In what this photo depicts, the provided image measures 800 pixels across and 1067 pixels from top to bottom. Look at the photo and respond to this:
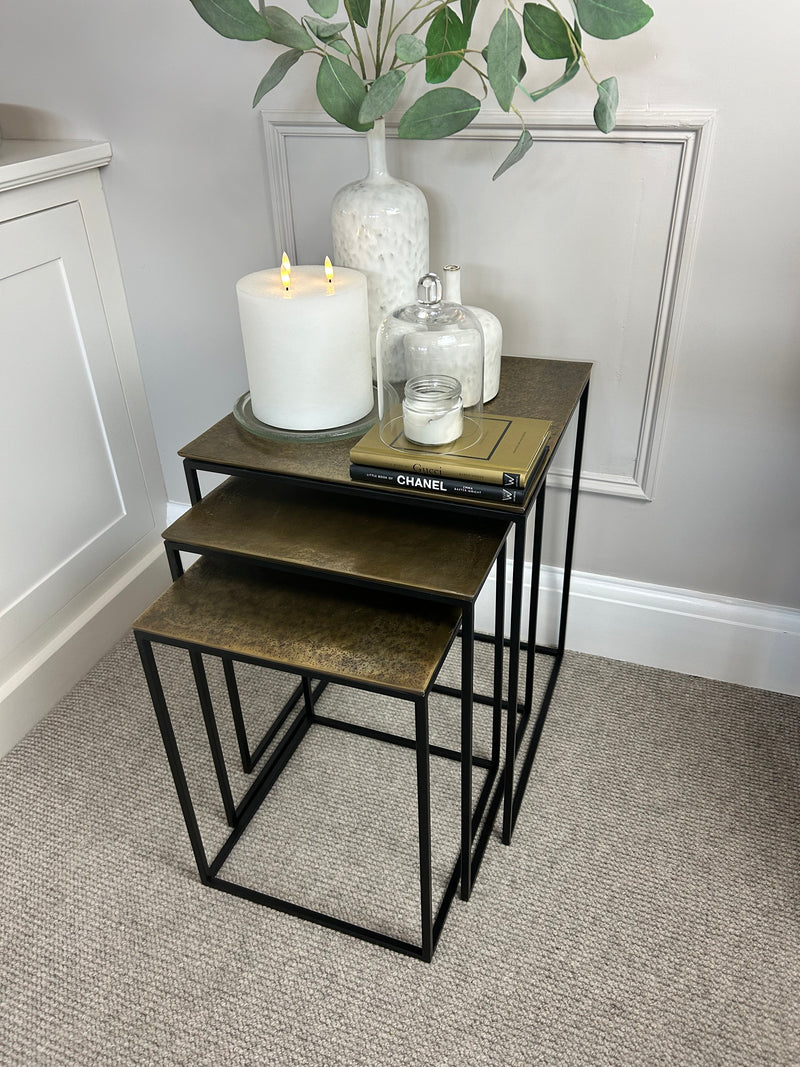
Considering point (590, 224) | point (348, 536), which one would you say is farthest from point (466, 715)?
point (590, 224)

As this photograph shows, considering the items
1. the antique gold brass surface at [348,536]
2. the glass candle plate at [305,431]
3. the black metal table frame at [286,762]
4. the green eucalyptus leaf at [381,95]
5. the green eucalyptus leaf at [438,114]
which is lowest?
the black metal table frame at [286,762]

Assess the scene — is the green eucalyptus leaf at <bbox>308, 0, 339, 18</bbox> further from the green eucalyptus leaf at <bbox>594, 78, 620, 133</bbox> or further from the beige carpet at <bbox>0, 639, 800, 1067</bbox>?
the beige carpet at <bbox>0, 639, 800, 1067</bbox>

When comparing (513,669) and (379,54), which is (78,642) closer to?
(513,669)

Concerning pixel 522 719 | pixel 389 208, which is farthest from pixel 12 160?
pixel 522 719

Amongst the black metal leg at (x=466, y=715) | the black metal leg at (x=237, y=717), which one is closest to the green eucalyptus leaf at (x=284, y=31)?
the black metal leg at (x=466, y=715)

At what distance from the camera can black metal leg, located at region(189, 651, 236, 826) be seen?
1126 millimetres

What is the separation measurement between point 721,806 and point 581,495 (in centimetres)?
55

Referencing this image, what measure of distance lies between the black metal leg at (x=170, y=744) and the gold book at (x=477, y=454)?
35 cm

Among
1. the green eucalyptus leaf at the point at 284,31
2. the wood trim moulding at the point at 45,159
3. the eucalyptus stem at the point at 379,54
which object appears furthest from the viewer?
the wood trim moulding at the point at 45,159

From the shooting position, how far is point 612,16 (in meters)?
0.85

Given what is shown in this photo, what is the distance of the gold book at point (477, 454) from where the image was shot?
90cm

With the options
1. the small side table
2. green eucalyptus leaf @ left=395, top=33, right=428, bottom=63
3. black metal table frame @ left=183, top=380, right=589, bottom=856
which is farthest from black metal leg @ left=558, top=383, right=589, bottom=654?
green eucalyptus leaf @ left=395, top=33, right=428, bottom=63

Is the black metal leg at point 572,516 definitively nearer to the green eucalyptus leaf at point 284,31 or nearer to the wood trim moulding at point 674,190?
the wood trim moulding at point 674,190

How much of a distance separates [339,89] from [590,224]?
432mm
